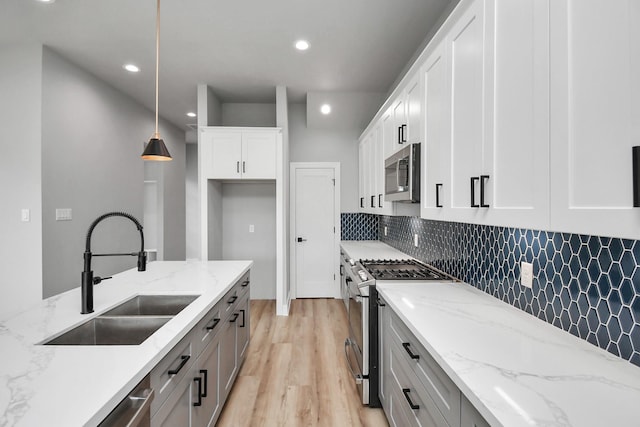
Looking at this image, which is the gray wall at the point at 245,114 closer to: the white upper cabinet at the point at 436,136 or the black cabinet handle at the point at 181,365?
the white upper cabinet at the point at 436,136

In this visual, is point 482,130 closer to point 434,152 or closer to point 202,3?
point 434,152

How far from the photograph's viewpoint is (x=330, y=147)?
4.79m

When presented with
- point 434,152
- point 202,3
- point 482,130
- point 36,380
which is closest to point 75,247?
point 202,3

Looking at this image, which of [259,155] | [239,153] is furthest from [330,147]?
[239,153]

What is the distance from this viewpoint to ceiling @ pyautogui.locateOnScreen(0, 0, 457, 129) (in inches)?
98.0

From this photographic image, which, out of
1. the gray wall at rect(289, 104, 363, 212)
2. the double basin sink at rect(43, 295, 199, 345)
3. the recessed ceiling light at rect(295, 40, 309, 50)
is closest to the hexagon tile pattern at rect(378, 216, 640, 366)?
the double basin sink at rect(43, 295, 199, 345)

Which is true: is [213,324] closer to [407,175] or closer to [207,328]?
[207,328]

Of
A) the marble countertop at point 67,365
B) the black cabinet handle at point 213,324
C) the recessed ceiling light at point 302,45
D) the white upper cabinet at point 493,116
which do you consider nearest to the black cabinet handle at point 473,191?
the white upper cabinet at point 493,116

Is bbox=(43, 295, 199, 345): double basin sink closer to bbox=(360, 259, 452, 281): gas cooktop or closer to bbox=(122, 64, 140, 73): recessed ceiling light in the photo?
bbox=(360, 259, 452, 281): gas cooktop

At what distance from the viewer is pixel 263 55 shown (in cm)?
325

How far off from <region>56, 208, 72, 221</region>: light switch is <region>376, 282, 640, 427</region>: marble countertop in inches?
146

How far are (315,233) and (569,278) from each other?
3.73 m

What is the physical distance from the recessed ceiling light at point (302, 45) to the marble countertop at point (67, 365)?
2.48m

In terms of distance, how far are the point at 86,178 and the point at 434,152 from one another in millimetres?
4004
